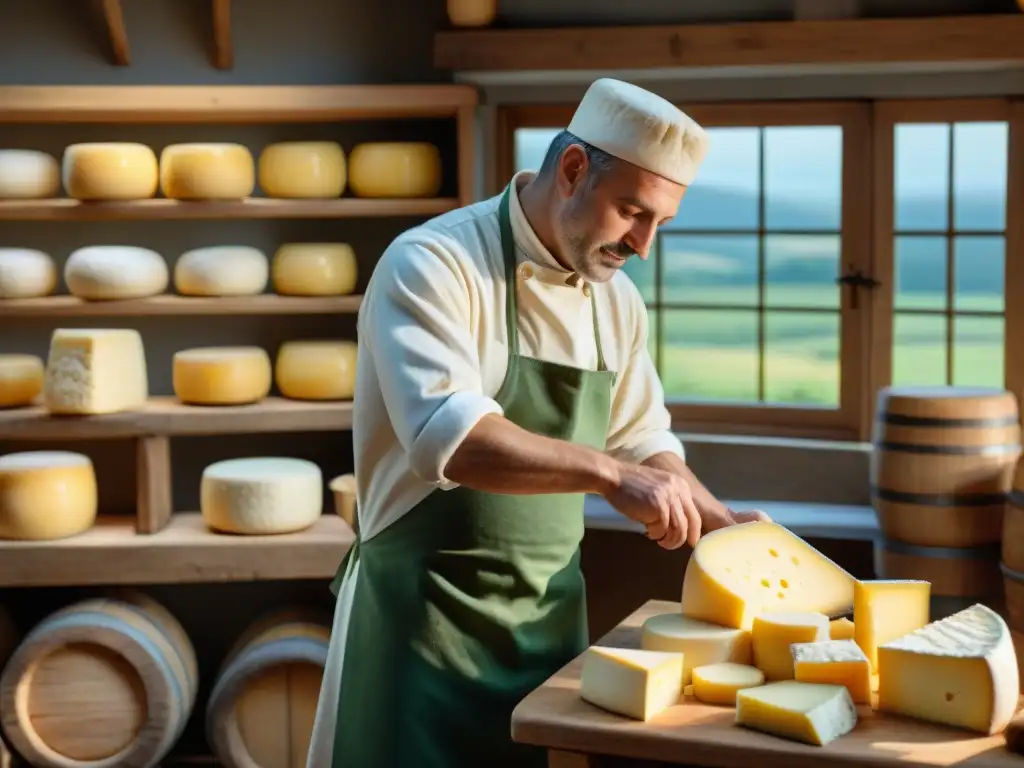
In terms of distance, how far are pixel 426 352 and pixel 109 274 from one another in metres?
2.08

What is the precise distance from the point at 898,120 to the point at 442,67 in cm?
129

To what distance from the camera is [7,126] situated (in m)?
4.19

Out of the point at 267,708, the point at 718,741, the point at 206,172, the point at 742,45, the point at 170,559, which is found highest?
the point at 742,45

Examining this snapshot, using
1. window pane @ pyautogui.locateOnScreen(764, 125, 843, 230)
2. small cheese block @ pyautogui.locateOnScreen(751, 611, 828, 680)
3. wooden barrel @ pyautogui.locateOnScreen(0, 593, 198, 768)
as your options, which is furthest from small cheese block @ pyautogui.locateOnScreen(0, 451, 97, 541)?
small cheese block @ pyautogui.locateOnScreen(751, 611, 828, 680)

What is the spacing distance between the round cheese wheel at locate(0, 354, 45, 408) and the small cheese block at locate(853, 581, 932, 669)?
268cm

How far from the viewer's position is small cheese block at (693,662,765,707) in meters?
1.86

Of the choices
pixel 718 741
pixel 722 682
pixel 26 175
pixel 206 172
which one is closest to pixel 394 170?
pixel 206 172

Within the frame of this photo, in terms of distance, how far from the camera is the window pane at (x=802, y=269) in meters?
4.00

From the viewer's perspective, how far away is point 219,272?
3.88 m

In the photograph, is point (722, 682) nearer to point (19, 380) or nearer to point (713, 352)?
point (713, 352)

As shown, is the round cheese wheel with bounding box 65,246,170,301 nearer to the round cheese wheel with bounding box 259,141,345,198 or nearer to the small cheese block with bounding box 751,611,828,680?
the round cheese wheel with bounding box 259,141,345,198

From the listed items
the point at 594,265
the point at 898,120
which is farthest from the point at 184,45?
the point at 594,265

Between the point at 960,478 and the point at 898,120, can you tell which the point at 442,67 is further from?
the point at 960,478

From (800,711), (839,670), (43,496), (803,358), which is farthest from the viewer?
(803,358)
